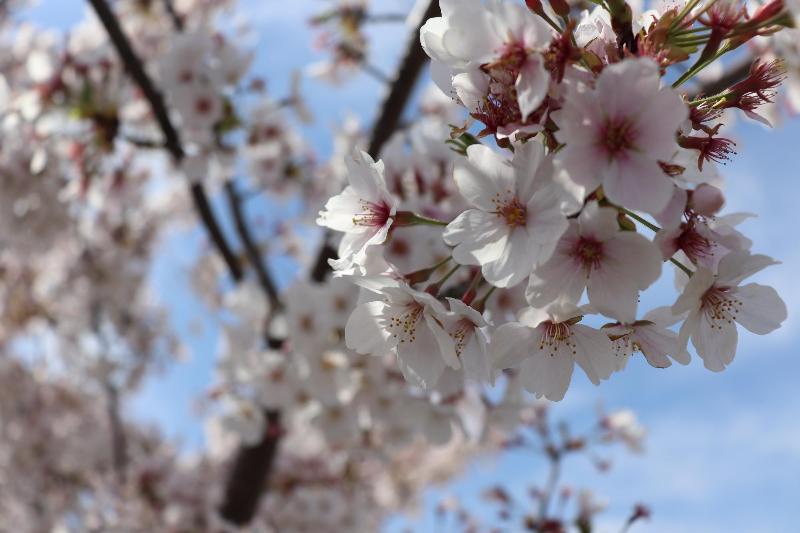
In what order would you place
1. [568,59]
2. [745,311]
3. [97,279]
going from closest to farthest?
[568,59], [745,311], [97,279]

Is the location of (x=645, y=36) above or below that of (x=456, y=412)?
above

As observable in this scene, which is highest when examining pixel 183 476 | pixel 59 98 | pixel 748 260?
pixel 748 260

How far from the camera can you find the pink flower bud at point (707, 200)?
893mm

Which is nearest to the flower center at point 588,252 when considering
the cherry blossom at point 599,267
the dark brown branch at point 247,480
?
the cherry blossom at point 599,267

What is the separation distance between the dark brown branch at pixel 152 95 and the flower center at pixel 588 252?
262 cm

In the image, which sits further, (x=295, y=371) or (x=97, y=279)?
(x=97, y=279)

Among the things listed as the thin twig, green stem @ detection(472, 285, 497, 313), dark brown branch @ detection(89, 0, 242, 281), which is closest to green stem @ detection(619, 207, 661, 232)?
green stem @ detection(472, 285, 497, 313)

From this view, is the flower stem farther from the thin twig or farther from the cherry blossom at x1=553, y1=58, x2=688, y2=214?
the thin twig

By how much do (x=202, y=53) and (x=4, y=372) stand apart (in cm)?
668

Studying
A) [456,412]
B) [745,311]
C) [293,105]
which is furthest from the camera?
[293,105]

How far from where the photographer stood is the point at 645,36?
3.19ft

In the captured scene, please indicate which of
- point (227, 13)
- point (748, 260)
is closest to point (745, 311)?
point (748, 260)

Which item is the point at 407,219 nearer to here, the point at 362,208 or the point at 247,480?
the point at 362,208

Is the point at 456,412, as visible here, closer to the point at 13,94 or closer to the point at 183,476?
the point at 13,94
